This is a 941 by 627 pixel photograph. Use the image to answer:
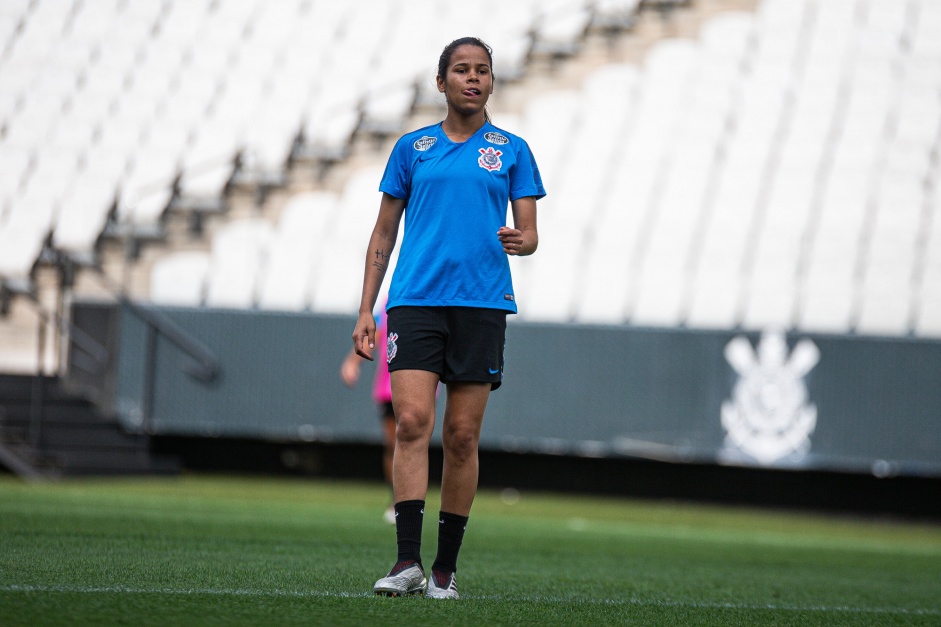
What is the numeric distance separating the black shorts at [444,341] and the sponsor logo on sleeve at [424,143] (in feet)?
1.65

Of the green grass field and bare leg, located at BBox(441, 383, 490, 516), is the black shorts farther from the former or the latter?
the green grass field

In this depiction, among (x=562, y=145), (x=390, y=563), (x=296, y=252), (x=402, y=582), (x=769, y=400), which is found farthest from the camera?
(x=562, y=145)

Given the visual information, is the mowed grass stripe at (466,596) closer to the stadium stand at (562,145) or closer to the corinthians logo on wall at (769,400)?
the corinthians logo on wall at (769,400)

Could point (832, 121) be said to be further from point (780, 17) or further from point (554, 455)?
point (554, 455)

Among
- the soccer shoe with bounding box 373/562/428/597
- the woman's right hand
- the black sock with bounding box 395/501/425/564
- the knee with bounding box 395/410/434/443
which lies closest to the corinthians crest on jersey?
the woman's right hand

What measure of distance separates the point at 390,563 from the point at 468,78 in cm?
205

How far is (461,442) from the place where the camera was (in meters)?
4.07

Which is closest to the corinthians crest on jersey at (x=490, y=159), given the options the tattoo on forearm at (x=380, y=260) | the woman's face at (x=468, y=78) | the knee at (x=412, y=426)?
the woman's face at (x=468, y=78)

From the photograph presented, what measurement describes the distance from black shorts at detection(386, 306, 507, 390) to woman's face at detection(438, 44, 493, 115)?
62 centimetres

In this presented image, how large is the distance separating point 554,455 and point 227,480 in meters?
3.21

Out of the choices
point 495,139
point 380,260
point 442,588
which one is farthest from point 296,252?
point 442,588

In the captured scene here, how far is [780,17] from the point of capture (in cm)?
1742

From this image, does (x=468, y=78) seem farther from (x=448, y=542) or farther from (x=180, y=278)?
(x=180, y=278)

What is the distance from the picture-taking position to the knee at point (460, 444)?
13.3 feet
